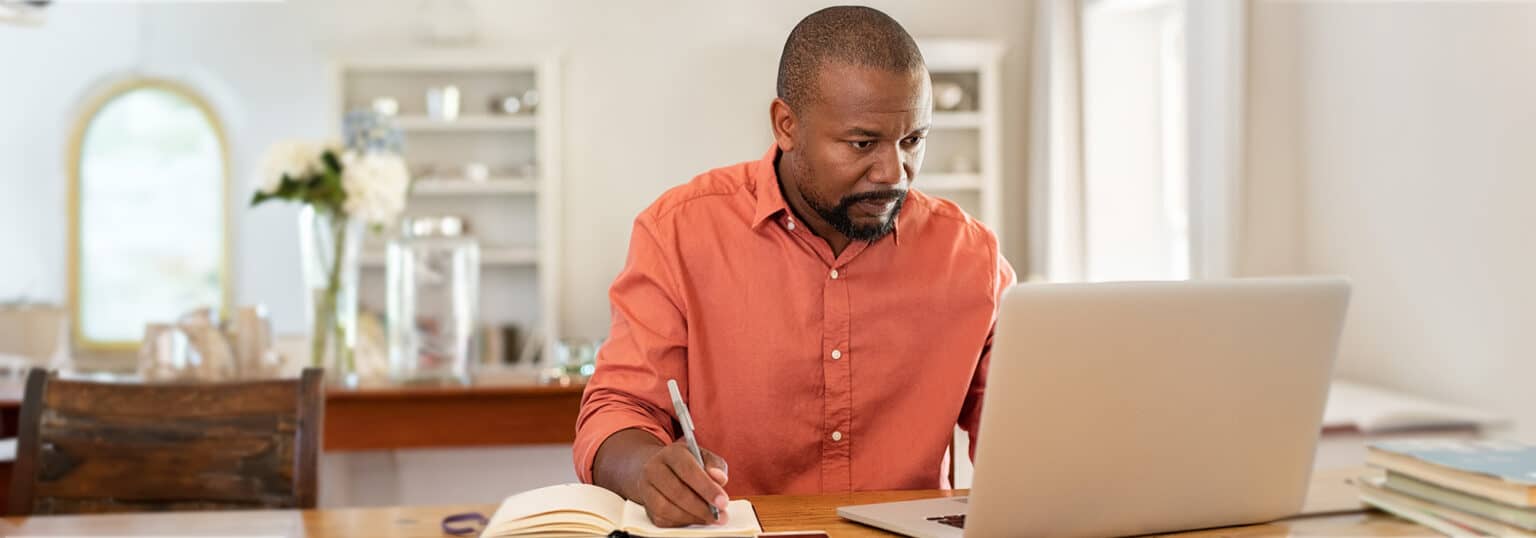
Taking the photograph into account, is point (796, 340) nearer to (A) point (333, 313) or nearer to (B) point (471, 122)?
(A) point (333, 313)

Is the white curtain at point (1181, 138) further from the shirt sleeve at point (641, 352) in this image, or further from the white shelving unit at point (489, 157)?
the shirt sleeve at point (641, 352)

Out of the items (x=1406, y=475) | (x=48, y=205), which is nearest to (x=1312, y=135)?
(x=1406, y=475)

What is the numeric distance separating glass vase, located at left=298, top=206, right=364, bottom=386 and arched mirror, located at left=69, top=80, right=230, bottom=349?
3435mm

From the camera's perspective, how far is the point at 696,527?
1.22m

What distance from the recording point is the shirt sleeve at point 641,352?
5.01ft

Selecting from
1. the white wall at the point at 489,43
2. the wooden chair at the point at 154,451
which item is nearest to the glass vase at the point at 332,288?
the wooden chair at the point at 154,451

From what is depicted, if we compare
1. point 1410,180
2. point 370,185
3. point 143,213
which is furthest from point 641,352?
point 143,213

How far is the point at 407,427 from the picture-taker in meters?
2.75

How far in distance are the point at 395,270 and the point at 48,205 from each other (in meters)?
4.09

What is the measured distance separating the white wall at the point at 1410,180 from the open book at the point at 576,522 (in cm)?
241

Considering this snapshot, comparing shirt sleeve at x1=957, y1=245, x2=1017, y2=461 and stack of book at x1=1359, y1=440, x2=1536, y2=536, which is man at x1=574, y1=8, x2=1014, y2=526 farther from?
stack of book at x1=1359, y1=440, x2=1536, y2=536

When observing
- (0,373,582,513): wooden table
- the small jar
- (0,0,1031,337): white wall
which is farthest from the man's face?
(0,0,1031,337): white wall

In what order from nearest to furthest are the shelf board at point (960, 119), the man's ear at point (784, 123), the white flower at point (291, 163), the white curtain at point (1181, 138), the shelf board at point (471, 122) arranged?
the man's ear at point (784, 123) < the white flower at point (291, 163) < the white curtain at point (1181, 138) < the shelf board at point (471, 122) < the shelf board at point (960, 119)

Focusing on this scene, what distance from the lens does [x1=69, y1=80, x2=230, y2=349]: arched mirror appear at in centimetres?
616
